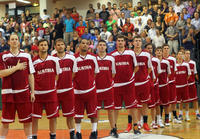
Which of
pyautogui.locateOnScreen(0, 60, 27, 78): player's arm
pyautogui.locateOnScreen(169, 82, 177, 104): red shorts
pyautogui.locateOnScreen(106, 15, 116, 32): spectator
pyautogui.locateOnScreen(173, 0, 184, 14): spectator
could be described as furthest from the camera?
pyautogui.locateOnScreen(106, 15, 116, 32): spectator

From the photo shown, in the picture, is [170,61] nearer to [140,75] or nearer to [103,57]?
[140,75]

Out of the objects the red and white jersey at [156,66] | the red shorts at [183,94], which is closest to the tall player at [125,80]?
the red and white jersey at [156,66]

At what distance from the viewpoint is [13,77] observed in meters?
6.62

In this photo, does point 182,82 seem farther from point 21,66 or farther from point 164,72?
point 21,66

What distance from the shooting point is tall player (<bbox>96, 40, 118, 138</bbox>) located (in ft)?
27.2

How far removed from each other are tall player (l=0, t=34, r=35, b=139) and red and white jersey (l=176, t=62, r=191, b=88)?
6.41 m

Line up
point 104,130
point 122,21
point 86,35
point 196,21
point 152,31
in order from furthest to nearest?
point 122,21, point 86,35, point 152,31, point 196,21, point 104,130

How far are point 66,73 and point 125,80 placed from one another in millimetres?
1488

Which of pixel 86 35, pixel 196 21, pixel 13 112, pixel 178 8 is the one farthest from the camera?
pixel 178 8

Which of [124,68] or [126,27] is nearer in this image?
[124,68]

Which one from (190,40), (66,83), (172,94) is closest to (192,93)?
(172,94)

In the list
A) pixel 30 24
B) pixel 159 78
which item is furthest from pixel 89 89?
pixel 30 24

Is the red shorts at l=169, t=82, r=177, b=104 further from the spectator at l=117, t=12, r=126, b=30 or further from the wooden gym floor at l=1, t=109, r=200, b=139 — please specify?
the spectator at l=117, t=12, r=126, b=30

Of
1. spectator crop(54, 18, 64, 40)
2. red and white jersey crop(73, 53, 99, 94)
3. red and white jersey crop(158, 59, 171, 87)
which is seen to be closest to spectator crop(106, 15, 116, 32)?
spectator crop(54, 18, 64, 40)
